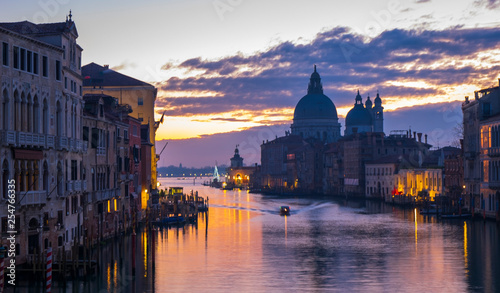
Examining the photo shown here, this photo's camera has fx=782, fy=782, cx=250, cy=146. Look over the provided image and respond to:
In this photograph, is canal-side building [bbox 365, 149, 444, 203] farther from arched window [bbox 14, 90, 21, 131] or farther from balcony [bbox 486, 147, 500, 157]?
arched window [bbox 14, 90, 21, 131]

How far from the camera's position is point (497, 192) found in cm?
5747

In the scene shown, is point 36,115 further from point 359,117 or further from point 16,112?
point 359,117

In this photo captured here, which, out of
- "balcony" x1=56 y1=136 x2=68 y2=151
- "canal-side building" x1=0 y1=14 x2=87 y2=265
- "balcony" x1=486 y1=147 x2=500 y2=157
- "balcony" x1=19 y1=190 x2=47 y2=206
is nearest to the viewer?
"canal-side building" x1=0 y1=14 x2=87 y2=265

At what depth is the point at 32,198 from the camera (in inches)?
1161

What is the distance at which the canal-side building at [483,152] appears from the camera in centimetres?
5788

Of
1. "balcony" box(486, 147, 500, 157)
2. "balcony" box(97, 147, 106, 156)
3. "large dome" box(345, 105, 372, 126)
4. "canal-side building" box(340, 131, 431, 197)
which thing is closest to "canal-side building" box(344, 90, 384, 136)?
"large dome" box(345, 105, 372, 126)

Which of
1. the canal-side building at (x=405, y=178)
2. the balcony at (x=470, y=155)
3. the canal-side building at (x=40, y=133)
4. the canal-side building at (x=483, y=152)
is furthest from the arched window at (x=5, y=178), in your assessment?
the canal-side building at (x=405, y=178)

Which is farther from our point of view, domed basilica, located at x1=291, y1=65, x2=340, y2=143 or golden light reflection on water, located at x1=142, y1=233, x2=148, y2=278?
domed basilica, located at x1=291, y1=65, x2=340, y2=143

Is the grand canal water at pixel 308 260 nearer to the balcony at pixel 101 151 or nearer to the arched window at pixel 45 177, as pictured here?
the arched window at pixel 45 177

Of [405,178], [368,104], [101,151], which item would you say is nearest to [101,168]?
[101,151]

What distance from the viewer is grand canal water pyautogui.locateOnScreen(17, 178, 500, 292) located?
29.9 metres

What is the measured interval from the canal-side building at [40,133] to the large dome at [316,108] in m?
161

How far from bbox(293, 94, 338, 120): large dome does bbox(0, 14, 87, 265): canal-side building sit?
161 meters

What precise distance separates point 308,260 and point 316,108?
157 metres
